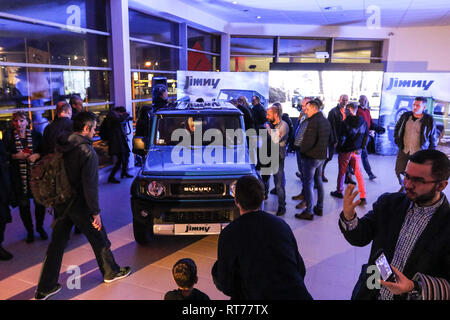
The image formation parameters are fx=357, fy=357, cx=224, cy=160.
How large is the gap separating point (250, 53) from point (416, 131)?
10.8 metres

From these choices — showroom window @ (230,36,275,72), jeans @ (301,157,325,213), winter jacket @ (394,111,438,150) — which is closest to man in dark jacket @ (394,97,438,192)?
winter jacket @ (394,111,438,150)

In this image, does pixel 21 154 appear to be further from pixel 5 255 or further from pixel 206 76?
pixel 206 76

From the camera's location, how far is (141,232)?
4355 mm

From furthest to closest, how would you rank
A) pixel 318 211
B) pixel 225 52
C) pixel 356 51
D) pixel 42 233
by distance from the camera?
pixel 356 51 < pixel 225 52 < pixel 318 211 < pixel 42 233

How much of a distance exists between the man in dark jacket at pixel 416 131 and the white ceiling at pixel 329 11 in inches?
211

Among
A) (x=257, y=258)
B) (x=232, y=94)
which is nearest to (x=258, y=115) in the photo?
(x=232, y=94)

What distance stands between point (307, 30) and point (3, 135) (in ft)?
44.5

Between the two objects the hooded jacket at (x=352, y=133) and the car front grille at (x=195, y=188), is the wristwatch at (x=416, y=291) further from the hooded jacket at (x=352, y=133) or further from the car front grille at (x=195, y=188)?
the hooded jacket at (x=352, y=133)

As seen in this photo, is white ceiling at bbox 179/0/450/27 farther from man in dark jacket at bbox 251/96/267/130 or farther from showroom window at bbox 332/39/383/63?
man in dark jacket at bbox 251/96/267/130

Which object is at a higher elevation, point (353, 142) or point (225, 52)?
point (225, 52)

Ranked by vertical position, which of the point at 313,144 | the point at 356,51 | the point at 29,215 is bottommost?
the point at 29,215

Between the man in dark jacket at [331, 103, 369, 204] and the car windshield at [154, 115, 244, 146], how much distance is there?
2201mm

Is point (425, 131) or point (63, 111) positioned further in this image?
point (425, 131)
